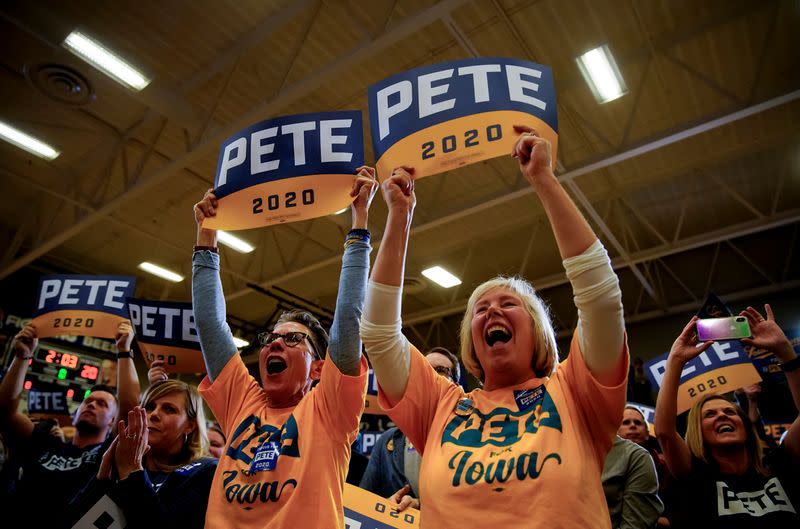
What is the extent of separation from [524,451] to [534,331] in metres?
0.40

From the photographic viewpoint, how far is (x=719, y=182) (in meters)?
7.68

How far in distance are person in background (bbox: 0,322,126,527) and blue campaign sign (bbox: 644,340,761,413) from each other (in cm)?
338

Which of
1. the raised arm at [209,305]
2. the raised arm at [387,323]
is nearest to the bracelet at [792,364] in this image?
the raised arm at [387,323]

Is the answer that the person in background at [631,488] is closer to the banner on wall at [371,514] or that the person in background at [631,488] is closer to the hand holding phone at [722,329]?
the hand holding phone at [722,329]

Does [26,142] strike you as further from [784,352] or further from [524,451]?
[784,352]

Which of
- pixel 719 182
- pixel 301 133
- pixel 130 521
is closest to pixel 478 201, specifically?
pixel 719 182

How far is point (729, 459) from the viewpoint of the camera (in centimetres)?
257

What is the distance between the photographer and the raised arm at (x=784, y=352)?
2.23 meters

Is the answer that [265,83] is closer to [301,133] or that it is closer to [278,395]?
[301,133]

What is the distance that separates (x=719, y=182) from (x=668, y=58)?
249 cm

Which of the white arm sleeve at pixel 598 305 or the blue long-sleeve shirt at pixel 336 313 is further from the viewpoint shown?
the blue long-sleeve shirt at pixel 336 313

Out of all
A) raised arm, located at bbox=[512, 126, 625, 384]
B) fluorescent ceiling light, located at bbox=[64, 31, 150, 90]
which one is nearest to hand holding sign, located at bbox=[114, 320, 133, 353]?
raised arm, located at bbox=[512, 126, 625, 384]

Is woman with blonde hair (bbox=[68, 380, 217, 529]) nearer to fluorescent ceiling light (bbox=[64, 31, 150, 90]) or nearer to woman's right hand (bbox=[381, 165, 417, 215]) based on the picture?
woman's right hand (bbox=[381, 165, 417, 215])

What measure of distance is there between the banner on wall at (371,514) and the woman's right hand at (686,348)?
1.26m
